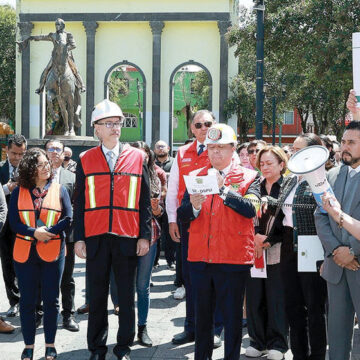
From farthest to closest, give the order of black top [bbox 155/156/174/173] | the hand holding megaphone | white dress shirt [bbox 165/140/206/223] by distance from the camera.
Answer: black top [bbox 155/156/174/173], white dress shirt [bbox 165/140/206/223], the hand holding megaphone

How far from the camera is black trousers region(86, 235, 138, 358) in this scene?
210 inches

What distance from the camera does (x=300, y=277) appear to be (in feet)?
17.3

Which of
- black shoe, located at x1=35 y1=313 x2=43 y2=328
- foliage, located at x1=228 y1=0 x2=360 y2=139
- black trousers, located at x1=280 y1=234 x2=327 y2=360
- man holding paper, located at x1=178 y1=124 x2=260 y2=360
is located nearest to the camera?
man holding paper, located at x1=178 y1=124 x2=260 y2=360

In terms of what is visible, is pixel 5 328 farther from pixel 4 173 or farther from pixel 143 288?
pixel 4 173

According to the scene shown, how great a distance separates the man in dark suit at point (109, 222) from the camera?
5.32 m

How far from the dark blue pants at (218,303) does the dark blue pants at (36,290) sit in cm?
148

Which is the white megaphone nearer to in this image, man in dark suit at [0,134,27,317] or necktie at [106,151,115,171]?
necktie at [106,151,115,171]

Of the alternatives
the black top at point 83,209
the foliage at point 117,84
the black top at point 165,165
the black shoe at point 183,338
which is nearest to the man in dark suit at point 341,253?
the black top at point 83,209

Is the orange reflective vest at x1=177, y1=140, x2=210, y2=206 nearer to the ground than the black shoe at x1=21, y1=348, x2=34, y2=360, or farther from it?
farther from it

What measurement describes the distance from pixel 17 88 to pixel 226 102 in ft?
45.4

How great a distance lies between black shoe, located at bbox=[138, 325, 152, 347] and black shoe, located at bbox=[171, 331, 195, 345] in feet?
0.83

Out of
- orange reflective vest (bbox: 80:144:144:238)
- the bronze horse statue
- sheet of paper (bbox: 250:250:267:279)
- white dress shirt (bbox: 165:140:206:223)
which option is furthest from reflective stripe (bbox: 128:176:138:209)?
the bronze horse statue

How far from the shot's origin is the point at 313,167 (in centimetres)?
402

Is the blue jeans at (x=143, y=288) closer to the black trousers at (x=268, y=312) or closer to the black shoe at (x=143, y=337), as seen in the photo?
the black shoe at (x=143, y=337)
